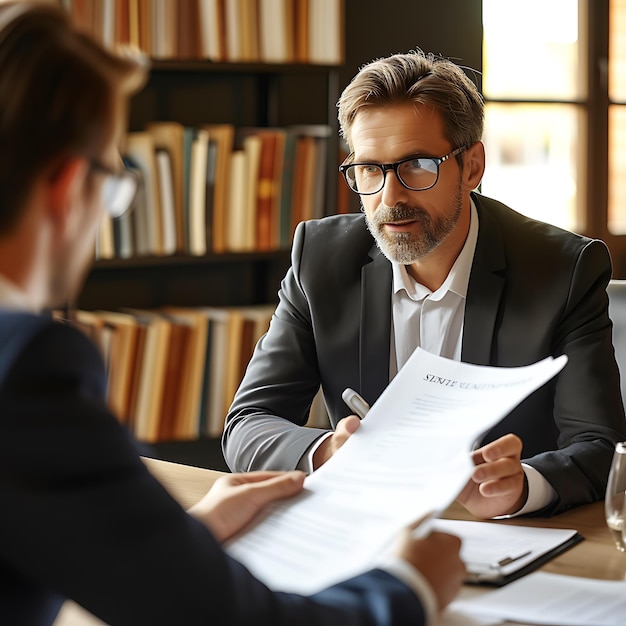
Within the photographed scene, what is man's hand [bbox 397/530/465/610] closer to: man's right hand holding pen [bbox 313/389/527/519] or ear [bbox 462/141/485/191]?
man's right hand holding pen [bbox 313/389/527/519]

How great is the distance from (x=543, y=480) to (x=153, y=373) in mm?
1716

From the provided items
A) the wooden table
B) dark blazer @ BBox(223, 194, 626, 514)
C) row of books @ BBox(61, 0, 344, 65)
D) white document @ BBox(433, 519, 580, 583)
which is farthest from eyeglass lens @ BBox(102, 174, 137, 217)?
row of books @ BBox(61, 0, 344, 65)

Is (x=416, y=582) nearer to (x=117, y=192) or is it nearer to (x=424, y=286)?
(x=117, y=192)

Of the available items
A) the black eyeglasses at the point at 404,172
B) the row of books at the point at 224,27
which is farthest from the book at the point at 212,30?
the black eyeglasses at the point at 404,172

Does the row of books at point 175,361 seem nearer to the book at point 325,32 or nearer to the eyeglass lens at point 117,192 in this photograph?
the book at point 325,32

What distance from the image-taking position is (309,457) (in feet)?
5.03

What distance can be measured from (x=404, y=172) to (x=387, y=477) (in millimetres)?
917

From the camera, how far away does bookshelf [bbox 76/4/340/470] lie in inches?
119

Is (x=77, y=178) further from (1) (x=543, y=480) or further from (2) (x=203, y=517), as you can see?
(1) (x=543, y=480)

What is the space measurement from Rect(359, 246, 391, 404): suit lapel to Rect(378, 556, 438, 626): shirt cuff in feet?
3.27

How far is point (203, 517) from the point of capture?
3.77 ft

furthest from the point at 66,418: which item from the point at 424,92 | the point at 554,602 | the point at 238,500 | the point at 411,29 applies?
the point at 411,29

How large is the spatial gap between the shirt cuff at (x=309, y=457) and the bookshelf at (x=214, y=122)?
1.44 metres

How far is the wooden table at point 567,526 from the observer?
1.11 meters
